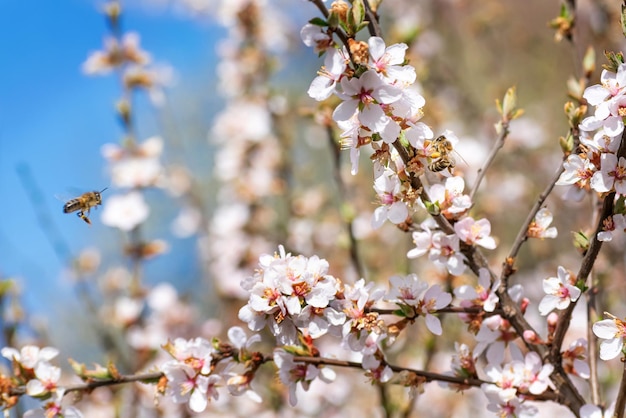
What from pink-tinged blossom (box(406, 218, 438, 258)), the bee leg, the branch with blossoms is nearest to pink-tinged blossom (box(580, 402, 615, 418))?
the branch with blossoms

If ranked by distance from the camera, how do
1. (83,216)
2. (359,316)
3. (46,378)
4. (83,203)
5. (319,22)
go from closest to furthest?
(319,22) < (359,316) < (46,378) < (83,216) < (83,203)

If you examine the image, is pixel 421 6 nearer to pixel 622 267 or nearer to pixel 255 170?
pixel 255 170

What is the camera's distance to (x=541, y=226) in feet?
4.51

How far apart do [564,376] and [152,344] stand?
193 cm

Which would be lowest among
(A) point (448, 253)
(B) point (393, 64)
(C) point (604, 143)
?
(A) point (448, 253)

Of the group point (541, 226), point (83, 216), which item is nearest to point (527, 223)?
point (541, 226)

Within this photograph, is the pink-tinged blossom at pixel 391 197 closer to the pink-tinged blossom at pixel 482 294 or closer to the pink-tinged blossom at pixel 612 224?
the pink-tinged blossom at pixel 482 294

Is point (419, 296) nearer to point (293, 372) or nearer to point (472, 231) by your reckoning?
point (472, 231)

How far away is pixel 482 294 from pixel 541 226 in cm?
21

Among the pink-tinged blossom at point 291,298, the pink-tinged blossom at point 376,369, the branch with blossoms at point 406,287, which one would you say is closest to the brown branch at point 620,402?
the branch with blossoms at point 406,287

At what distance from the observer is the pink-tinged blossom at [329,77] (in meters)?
1.11

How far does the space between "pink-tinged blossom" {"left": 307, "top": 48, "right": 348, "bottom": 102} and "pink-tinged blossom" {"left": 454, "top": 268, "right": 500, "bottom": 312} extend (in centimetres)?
48

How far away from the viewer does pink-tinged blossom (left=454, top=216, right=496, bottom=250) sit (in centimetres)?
128

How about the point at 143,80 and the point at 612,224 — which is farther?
the point at 143,80
